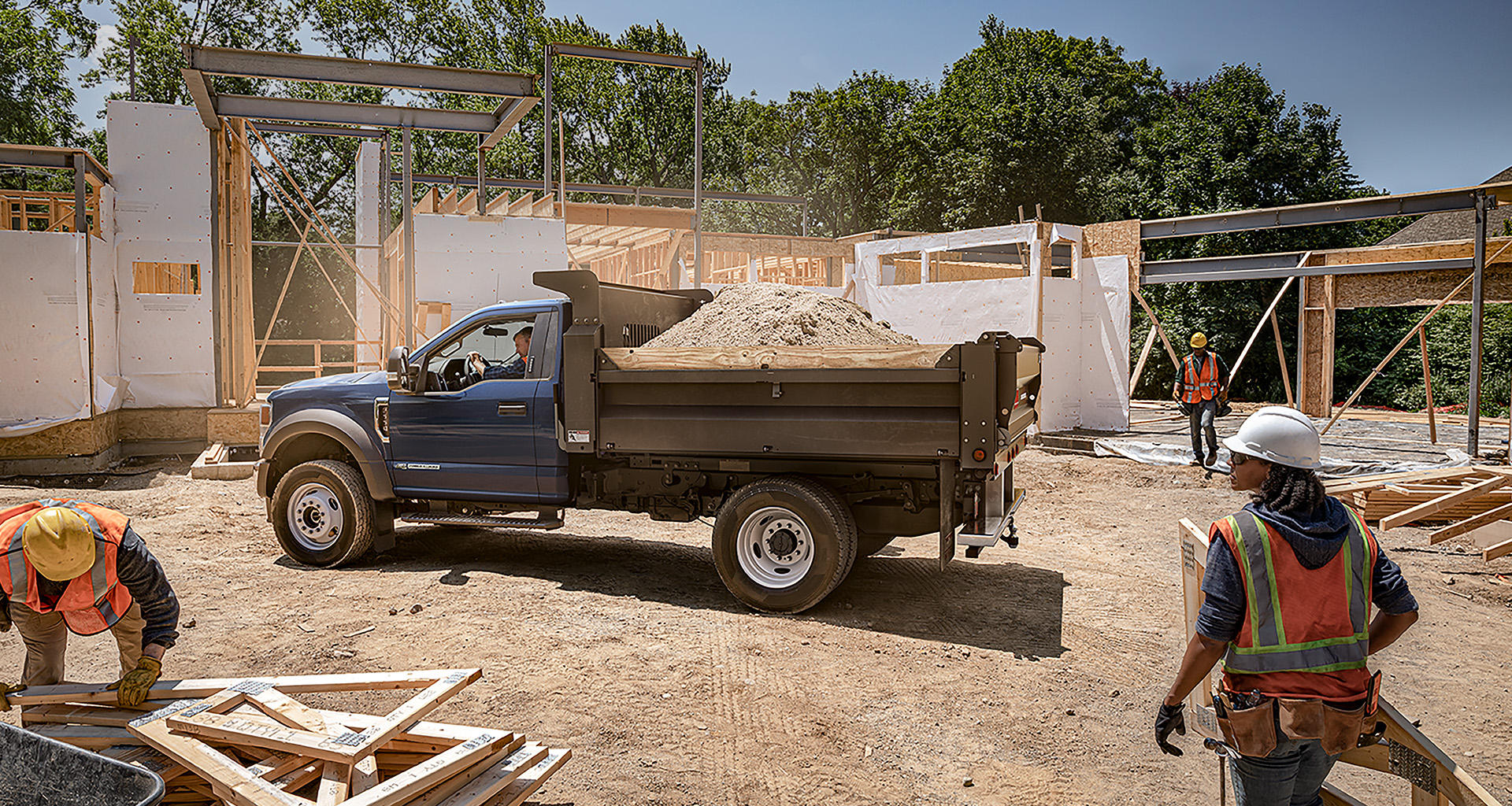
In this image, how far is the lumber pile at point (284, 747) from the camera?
3289mm

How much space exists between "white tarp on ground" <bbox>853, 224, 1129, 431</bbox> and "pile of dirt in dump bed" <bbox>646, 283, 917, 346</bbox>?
9.58 m

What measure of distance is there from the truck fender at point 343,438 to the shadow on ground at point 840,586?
0.71 meters

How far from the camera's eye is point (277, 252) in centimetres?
3572

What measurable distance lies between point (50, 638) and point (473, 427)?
3.68 m

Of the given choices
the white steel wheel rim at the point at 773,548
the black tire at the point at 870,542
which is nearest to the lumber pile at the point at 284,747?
the white steel wheel rim at the point at 773,548

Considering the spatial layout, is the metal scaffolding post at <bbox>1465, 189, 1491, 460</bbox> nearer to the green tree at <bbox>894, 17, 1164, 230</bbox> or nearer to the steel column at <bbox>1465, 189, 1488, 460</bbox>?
the steel column at <bbox>1465, 189, 1488, 460</bbox>

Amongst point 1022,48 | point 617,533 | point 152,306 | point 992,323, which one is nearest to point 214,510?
point 617,533

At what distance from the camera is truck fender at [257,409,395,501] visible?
770 cm

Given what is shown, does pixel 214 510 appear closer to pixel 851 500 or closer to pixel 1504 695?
pixel 851 500

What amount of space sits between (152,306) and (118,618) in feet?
40.9

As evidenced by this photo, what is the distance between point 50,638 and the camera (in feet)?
12.9

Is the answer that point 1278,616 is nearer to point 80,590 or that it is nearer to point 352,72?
point 80,590

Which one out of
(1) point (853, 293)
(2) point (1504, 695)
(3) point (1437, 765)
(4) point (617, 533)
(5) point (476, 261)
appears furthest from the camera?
(1) point (853, 293)

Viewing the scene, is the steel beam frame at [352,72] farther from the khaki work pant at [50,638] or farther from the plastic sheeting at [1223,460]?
the plastic sheeting at [1223,460]
